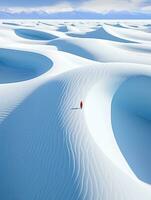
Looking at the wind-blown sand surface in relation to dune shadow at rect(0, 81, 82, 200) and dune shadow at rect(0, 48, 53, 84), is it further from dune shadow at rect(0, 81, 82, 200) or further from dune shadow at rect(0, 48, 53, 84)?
dune shadow at rect(0, 48, 53, 84)

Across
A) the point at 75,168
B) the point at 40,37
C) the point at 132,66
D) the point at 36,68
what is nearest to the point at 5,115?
the point at 75,168

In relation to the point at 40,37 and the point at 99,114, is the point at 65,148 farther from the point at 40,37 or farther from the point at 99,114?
the point at 40,37

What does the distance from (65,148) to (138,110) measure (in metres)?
7.94

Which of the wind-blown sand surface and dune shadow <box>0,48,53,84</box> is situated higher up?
dune shadow <box>0,48,53,84</box>

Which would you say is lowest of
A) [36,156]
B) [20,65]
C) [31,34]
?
[36,156]

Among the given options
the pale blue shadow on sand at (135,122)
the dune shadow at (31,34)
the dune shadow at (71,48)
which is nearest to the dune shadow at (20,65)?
the dune shadow at (71,48)

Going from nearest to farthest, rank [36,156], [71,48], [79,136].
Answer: [36,156]
[79,136]
[71,48]

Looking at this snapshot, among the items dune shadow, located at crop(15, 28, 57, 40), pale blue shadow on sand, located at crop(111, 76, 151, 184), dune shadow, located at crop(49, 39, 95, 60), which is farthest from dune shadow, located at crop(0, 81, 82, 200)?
dune shadow, located at crop(15, 28, 57, 40)

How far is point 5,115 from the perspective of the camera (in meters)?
14.8

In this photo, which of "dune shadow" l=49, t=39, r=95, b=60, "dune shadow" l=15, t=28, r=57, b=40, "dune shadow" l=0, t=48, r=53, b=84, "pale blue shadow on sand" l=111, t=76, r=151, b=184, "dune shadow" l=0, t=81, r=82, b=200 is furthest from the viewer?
"dune shadow" l=15, t=28, r=57, b=40

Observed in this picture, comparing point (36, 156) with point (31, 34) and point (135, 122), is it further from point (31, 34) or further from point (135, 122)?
point (31, 34)

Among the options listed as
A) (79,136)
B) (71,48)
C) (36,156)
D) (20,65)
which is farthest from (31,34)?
(36,156)

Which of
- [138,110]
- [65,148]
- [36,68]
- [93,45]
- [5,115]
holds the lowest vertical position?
[65,148]

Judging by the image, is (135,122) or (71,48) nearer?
(135,122)
